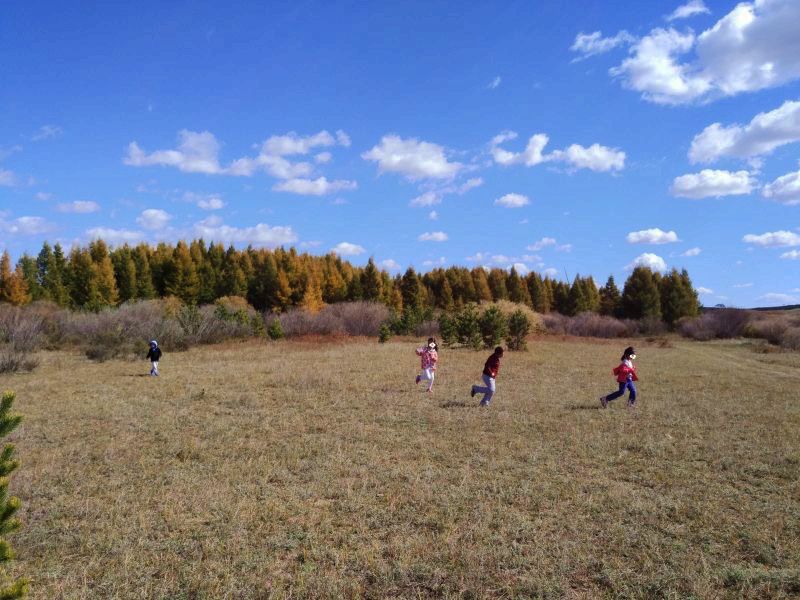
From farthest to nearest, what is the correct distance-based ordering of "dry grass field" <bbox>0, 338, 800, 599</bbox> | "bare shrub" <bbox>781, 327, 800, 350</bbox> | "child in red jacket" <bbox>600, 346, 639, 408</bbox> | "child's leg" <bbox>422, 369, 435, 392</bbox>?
"bare shrub" <bbox>781, 327, 800, 350</bbox>, "child's leg" <bbox>422, 369, 435, 392</bbox>, "child in red jacket" <bbox>600, 346, 639, 408</bbox>, "dry grass field" <bbox>0, 338, 800, 599</bbox>

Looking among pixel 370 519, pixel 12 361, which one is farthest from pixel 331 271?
pixel 370 519

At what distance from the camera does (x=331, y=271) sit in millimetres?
71375

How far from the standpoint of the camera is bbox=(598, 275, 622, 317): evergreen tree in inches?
Result: 2761

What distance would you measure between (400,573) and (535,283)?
232 feet

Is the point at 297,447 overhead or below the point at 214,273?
below

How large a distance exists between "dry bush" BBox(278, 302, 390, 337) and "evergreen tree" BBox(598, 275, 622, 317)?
3530 centimetres

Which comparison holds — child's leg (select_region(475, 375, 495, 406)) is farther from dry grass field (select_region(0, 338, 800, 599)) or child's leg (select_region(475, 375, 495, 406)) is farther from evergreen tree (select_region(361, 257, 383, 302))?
evergreen tree (select_region(361, 257, 383, 302))

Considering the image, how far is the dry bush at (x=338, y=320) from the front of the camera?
45.8 meters

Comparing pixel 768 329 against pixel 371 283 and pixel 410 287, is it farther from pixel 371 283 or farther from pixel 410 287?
pixel 371 283

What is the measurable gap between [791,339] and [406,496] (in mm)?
42211

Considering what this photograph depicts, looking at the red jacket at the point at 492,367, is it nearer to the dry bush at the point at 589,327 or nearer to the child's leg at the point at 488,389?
the child's leg at the point at 488,389

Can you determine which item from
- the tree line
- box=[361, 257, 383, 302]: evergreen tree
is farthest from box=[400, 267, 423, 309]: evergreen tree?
box=[361, 257, 383, 302]: evergreen tree

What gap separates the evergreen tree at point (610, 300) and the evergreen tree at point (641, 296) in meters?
1.53

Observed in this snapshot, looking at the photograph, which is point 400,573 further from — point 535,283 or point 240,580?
point 535,283
